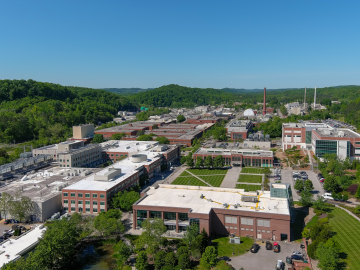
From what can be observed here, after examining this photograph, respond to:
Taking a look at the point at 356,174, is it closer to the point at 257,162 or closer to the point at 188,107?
the point at 257,162

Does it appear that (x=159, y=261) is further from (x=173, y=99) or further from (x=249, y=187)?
(x=173, y=99)

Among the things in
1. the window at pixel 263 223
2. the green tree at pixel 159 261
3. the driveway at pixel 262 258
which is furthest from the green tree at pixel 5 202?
the window at pixel 263 223

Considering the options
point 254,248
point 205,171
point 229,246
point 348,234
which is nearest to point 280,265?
point 254,248

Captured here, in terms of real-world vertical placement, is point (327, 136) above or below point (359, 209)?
above

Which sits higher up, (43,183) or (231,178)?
(43,183)

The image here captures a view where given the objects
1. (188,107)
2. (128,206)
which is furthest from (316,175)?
(188,107)

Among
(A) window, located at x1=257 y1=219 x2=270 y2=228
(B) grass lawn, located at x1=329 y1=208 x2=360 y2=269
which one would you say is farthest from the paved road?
(A) window, located at x1=257 y1=219 x2=270 y2=228
